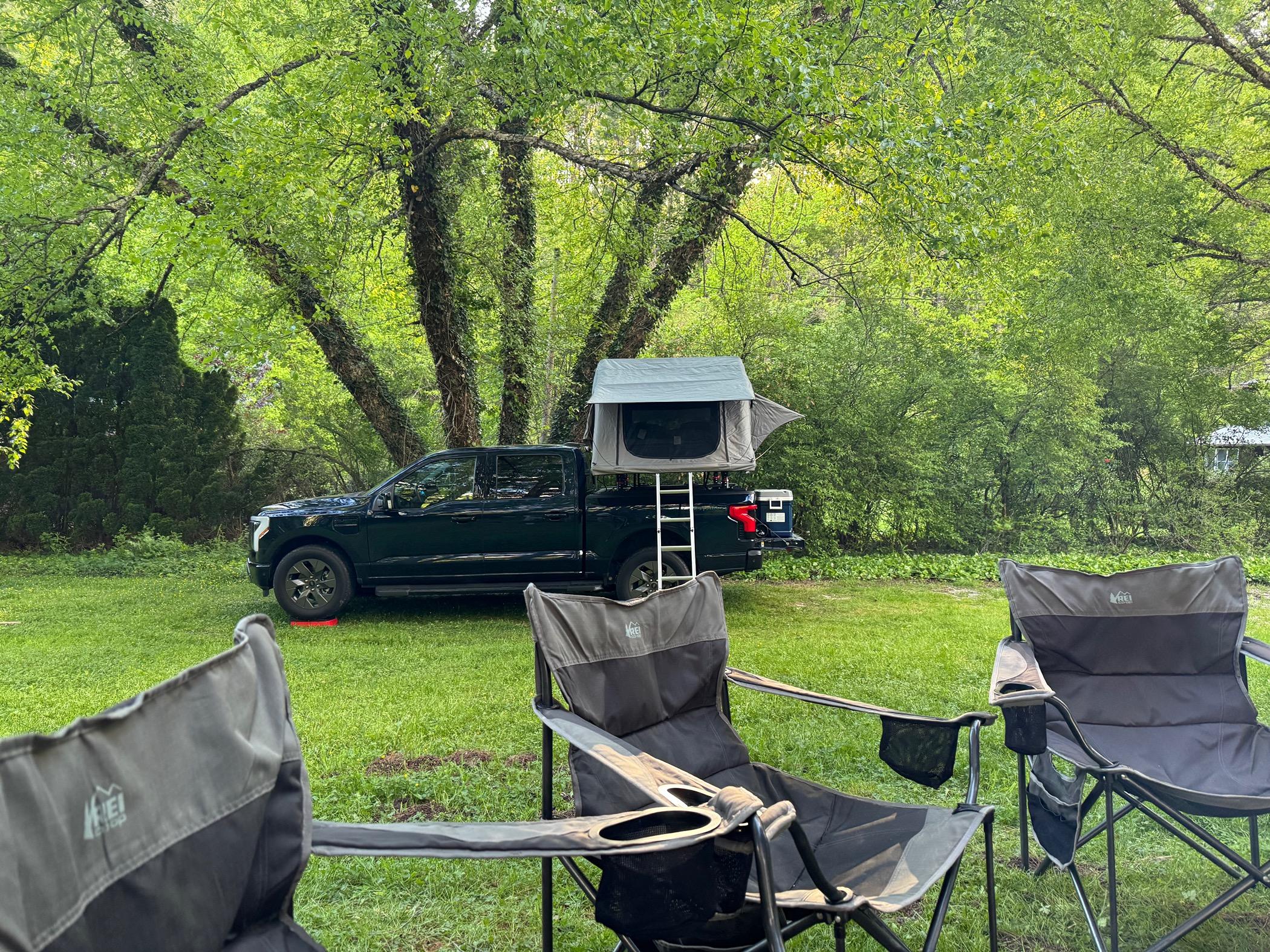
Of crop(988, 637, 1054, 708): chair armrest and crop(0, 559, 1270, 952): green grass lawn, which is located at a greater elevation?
crop(988, 637, 1054, 708): chair armrest

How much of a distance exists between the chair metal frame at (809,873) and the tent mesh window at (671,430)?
508cm

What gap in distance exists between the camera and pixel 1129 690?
328 centimetres

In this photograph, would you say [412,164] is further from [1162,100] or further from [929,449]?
[1162,100]

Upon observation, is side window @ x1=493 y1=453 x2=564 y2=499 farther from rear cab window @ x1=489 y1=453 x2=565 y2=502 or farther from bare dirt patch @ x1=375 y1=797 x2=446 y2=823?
bare dirt patch @ x1=375 y1=797 x2=446 y2=823

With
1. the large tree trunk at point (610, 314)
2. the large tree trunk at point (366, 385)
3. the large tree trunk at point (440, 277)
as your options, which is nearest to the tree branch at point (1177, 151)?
the large tree trunk at point (610, 314)

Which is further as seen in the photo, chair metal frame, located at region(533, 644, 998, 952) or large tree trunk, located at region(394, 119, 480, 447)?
large tree trunk, located at region(394, 119, 480, 447)

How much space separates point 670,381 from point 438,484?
2379mm

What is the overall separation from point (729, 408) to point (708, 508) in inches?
37.1

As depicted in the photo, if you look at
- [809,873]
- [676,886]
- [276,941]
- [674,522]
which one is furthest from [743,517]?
[276,941]

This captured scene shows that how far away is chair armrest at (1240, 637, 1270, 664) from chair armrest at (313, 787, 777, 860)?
86.2 inches

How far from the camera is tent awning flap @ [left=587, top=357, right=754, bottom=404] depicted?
24.9ft

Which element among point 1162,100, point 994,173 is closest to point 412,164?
point 994,173

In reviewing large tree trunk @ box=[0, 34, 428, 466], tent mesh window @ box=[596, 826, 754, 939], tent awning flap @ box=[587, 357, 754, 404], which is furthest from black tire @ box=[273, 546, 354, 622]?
tent mesh window @ box=[596, 826, 754, 939]

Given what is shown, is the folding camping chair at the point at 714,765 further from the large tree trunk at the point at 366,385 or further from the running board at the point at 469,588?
the large tree trunk at the point at 366,385
